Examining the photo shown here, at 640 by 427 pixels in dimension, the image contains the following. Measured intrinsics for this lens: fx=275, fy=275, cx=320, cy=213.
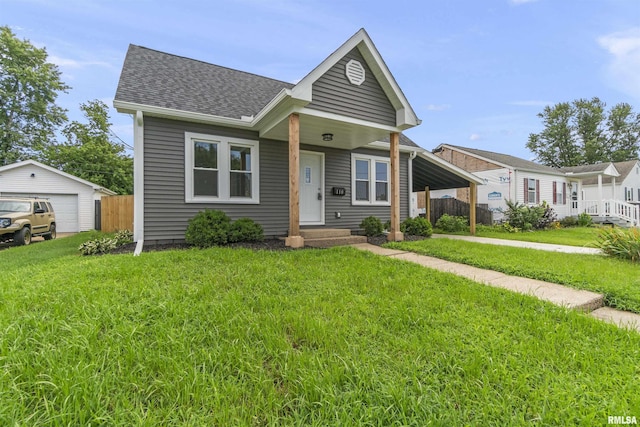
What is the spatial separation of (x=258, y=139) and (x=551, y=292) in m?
6.77

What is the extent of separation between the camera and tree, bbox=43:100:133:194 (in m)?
20.3

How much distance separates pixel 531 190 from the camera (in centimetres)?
1625

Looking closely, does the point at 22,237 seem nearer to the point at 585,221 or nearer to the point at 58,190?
the point at 58,190

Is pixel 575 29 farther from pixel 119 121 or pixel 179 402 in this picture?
pixel 119 121

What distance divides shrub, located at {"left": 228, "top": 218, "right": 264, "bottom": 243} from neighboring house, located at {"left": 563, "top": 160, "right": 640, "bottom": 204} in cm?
2769

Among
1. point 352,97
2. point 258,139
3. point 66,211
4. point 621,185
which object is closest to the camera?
point 352,97

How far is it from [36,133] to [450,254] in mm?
29972

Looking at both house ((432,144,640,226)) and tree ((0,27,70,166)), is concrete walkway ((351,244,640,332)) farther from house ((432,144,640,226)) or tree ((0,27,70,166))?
tree ((0,27,70,166))

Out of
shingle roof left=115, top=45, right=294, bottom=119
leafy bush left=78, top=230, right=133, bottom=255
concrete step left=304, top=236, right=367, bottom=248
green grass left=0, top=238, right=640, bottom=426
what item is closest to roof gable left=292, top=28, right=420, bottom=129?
shingle roof left=115, top=45, right=294, bottom=119

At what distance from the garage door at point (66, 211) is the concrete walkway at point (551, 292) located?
17.4 metres

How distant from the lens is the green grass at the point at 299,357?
1410 millimetres

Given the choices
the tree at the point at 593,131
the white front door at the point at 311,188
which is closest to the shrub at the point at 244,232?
the white front door at the point at 311,188

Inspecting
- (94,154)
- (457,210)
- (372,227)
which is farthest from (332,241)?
(94,154)

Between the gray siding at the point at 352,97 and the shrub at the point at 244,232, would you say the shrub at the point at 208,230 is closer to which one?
the shrub at the point at 244,232
